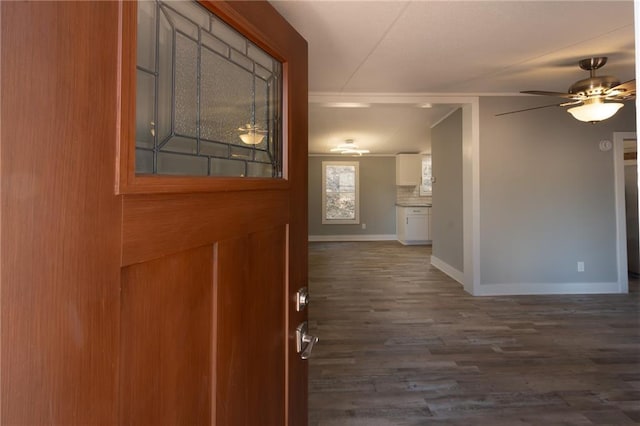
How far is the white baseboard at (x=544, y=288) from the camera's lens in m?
4.05

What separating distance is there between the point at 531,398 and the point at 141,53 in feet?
8.52

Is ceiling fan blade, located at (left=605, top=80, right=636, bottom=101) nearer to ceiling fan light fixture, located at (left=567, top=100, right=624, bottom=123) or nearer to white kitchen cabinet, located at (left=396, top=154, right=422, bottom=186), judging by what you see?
ceiling fan light fixture, located at (left=567, top=100, right=624, bottom=123)

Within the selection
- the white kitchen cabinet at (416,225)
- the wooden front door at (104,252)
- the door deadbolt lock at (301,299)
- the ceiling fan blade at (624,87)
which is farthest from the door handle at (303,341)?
the white kitchen cabinet at (416,225)

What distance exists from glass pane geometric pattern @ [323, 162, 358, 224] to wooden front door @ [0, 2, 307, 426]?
8.14 meters

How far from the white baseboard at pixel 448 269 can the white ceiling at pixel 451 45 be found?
7.65ft

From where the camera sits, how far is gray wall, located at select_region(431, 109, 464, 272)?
464 cm

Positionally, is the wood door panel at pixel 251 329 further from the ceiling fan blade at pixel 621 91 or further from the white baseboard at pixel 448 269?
the white baseboard at pixel 448 269

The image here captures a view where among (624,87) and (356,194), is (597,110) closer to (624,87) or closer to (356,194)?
(624,87)

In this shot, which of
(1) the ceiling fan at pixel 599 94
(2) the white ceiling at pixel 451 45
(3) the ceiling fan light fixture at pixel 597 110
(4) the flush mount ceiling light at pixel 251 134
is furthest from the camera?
(3) the ceiling fan light fixture at pixel 597 110

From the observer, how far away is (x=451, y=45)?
2559 mm

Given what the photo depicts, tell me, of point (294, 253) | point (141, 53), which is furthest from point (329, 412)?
point (141, 53)

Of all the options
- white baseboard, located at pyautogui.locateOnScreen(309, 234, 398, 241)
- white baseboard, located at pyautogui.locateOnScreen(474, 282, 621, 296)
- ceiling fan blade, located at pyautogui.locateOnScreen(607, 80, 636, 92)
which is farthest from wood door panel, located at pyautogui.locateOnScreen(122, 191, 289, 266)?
white baseboard, located at pyautogui.locateOnScreen(309, 234, 398, 241)

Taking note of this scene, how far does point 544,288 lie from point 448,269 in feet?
4.20

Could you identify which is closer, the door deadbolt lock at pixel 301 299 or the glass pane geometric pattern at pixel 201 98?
the glass pane geometric pattern at pixel 201 98
